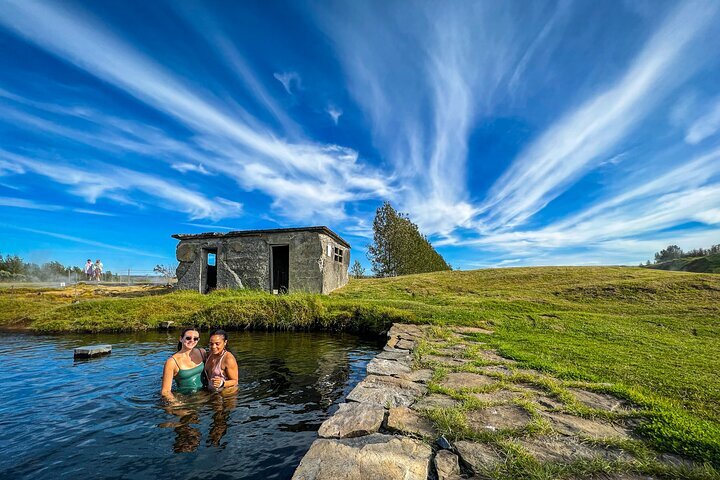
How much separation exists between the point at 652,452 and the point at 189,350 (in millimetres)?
6741

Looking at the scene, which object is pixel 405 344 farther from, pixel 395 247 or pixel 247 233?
pixel 395 247

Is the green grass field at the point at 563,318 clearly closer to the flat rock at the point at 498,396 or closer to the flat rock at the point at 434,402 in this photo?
the flat rock at the point at 498,396

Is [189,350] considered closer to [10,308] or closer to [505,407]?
[505,407]

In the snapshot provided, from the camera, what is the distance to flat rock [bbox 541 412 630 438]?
338 cm

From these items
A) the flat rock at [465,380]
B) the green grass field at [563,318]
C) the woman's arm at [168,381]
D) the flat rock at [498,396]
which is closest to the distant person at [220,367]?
the woman's arm at [168,381]

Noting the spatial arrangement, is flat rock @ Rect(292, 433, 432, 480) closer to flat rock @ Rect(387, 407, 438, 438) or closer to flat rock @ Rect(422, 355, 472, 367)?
flat rock @ Rect(387, 407, 438, 438)

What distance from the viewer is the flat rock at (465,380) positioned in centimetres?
490

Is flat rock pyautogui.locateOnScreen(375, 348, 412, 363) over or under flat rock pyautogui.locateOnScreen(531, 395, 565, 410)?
over

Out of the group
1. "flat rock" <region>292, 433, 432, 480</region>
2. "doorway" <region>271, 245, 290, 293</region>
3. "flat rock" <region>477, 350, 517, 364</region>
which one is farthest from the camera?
"doorway" <region>271, 245, 290, 293</region>

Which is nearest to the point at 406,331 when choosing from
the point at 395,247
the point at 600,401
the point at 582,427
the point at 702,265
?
the point at 600,401

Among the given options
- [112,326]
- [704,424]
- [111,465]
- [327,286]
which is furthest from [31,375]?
[327,286]

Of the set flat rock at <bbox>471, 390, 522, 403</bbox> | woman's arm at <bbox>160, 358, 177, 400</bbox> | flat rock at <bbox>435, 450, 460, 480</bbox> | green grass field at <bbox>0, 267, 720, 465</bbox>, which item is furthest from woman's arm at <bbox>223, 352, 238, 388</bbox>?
green grass field at <bbox>0, 267, 720, 465</bbox>

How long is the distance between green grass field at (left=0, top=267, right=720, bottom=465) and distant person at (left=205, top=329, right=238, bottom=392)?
222 inches

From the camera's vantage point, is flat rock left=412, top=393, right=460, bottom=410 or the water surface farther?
flat rock left=412, top=393, right=460, bottom=410
